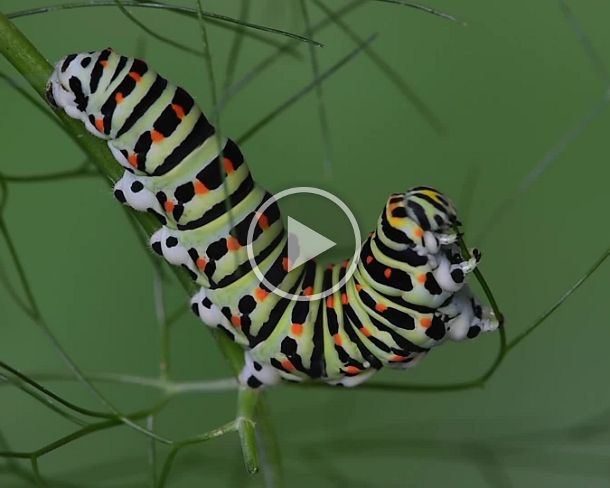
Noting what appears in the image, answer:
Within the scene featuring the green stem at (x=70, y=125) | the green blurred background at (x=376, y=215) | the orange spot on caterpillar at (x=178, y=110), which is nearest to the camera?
the green stem at (x=70, y=125)

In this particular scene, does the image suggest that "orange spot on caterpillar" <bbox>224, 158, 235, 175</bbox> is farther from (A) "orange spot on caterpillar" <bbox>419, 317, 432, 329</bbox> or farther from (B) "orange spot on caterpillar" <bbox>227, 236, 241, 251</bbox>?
(A) "orange spot on caterpillar" <bbox>419, 317, 432, 329</bbox>

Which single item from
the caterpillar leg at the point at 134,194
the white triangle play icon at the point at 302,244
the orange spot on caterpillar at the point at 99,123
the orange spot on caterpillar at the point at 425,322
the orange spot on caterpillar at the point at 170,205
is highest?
the orange spot on caterpillar at the point at 99,123

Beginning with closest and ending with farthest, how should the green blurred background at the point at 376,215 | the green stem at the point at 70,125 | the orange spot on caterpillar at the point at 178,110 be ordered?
the green stem at the point at 70,125, the orange spot on caterpillar at the point at 178,110, the green blurred background at the point at 376,215

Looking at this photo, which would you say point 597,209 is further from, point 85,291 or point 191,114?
point 191,114

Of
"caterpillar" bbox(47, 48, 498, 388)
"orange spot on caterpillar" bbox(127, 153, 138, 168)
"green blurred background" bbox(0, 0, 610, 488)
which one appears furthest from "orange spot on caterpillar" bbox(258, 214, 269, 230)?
"green blurred background" bbox(0, 0, 610, 488)

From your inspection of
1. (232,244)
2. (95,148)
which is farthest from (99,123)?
(232,244)

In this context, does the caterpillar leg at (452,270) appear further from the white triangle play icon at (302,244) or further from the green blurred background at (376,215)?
the green blurred background at (376,215)

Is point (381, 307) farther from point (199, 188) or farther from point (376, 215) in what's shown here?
point (376, 215)

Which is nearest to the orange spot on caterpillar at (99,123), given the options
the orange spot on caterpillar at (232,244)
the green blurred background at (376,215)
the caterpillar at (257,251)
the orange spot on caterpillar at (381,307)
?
the caterpillar at (257,251)
